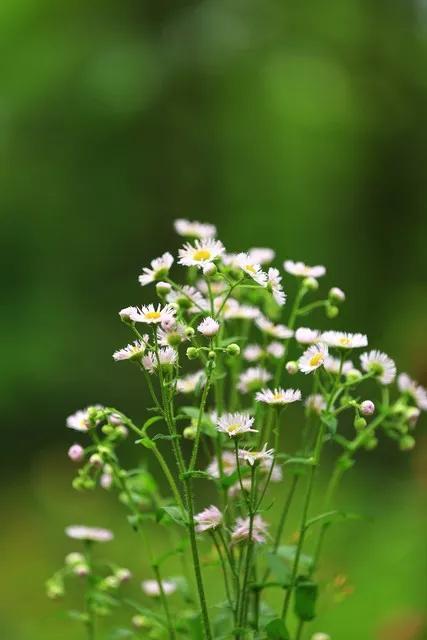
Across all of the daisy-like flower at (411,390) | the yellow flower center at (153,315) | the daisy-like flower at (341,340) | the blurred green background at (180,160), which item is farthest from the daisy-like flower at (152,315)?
the blurred green background at (180,160)

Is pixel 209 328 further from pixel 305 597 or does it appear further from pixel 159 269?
pixel 305 597

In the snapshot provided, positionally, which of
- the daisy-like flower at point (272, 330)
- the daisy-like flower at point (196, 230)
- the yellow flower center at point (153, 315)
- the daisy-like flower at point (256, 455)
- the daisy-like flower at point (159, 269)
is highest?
the daisy-like flower at point (196, 230)

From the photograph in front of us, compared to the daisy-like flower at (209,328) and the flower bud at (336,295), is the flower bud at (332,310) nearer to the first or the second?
the flower bud at (336,295)

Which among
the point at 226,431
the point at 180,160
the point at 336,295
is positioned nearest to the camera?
the point at 226,431

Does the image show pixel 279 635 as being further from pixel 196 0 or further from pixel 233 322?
pixel 196 0

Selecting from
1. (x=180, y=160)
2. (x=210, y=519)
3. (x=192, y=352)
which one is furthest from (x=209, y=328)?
(x=180, y=160)

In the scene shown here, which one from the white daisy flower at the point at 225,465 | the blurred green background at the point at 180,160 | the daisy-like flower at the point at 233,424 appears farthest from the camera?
the blurred green background at the point at 180,160

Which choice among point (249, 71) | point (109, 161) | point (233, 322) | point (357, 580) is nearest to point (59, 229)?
point (109, 161)
